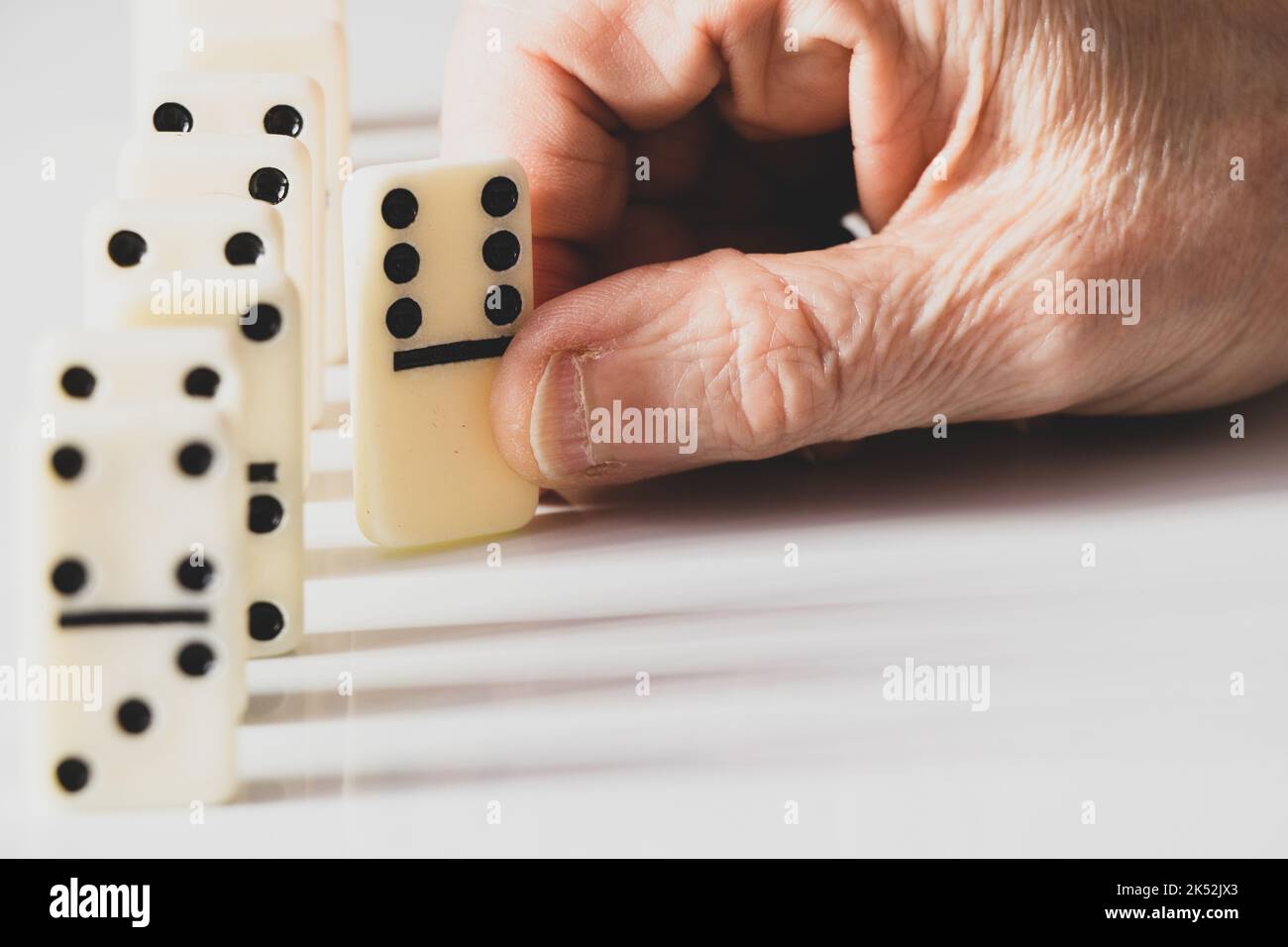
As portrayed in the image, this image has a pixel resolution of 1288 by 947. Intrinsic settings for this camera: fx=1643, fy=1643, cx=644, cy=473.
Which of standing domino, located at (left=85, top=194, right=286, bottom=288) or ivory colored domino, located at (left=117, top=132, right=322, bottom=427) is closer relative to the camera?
standing domino, located at (left=85, top=194, right=286, bottom=288)

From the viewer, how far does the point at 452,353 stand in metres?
1.83

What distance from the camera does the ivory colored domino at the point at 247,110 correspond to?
2047 mm

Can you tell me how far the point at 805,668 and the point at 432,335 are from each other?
0.58 m

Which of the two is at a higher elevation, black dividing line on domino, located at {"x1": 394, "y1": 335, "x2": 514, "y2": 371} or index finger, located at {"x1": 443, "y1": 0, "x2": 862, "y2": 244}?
index finger, located at {"x1": 443, "y1": 0, "x2": 862, "y2": 244}

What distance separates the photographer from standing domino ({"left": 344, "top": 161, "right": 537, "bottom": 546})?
1.79 meters

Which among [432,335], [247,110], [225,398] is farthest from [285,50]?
[225,398]

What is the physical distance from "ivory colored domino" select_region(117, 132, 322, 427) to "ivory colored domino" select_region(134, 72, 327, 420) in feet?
0.40

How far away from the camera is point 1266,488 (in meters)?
1.95

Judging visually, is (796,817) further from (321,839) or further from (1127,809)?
(321,839)

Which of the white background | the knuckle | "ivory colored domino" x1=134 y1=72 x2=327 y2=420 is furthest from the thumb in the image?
"ivory colored domino" x1=134 y1=72 x2=327 y2=420

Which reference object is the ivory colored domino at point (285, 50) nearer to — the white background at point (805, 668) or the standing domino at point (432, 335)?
the white background at point (805, 668)

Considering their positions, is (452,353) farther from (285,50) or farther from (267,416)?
(285,50)

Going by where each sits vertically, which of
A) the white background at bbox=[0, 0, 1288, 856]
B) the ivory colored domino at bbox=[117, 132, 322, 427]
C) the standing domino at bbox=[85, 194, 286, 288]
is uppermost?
the ivory colored domino at bbox=[117, 132, 322, 427]

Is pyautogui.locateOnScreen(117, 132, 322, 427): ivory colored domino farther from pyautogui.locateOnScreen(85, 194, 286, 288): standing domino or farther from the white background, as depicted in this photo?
the white background
